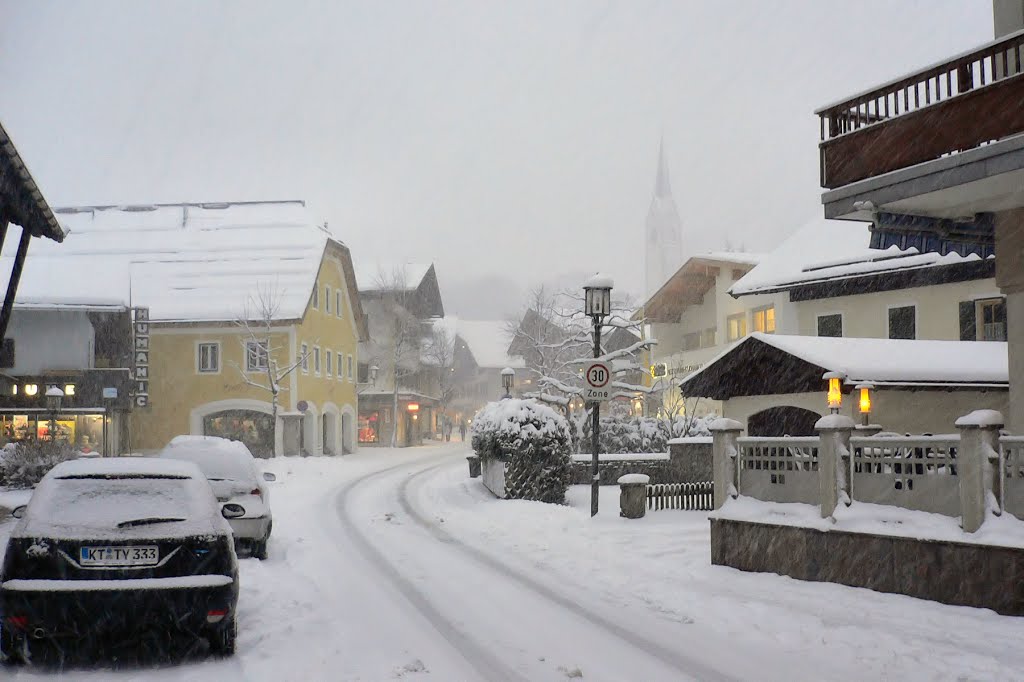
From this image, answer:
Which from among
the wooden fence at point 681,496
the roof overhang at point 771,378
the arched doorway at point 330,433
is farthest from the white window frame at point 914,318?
the arched doorway at point 330,433

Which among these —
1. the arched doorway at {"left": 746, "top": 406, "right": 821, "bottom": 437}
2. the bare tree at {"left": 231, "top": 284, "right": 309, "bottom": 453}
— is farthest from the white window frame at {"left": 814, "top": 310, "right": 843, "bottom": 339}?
the bare tree at {"left": 231, "top": 284, "right": 309, "bottom": 453}

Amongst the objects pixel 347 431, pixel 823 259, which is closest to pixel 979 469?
pixel 823 259

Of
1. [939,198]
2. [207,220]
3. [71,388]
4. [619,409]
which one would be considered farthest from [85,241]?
[939,198]

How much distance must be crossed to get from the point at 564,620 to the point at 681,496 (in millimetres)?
11208

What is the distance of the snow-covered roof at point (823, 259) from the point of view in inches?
1182

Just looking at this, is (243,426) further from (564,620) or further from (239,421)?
(564,620)

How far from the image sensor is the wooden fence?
19547mm

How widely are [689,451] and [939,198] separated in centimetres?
1342

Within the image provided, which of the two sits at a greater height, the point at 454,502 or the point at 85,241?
the point at 85,241

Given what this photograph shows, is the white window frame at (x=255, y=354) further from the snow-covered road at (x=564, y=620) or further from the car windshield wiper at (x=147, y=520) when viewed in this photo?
the car windshield wiper at (x=147, y=520)

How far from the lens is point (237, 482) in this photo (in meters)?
13.3

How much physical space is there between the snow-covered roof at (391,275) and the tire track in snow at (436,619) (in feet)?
164

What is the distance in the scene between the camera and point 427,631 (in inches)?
339

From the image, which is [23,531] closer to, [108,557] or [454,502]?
[108,557]
